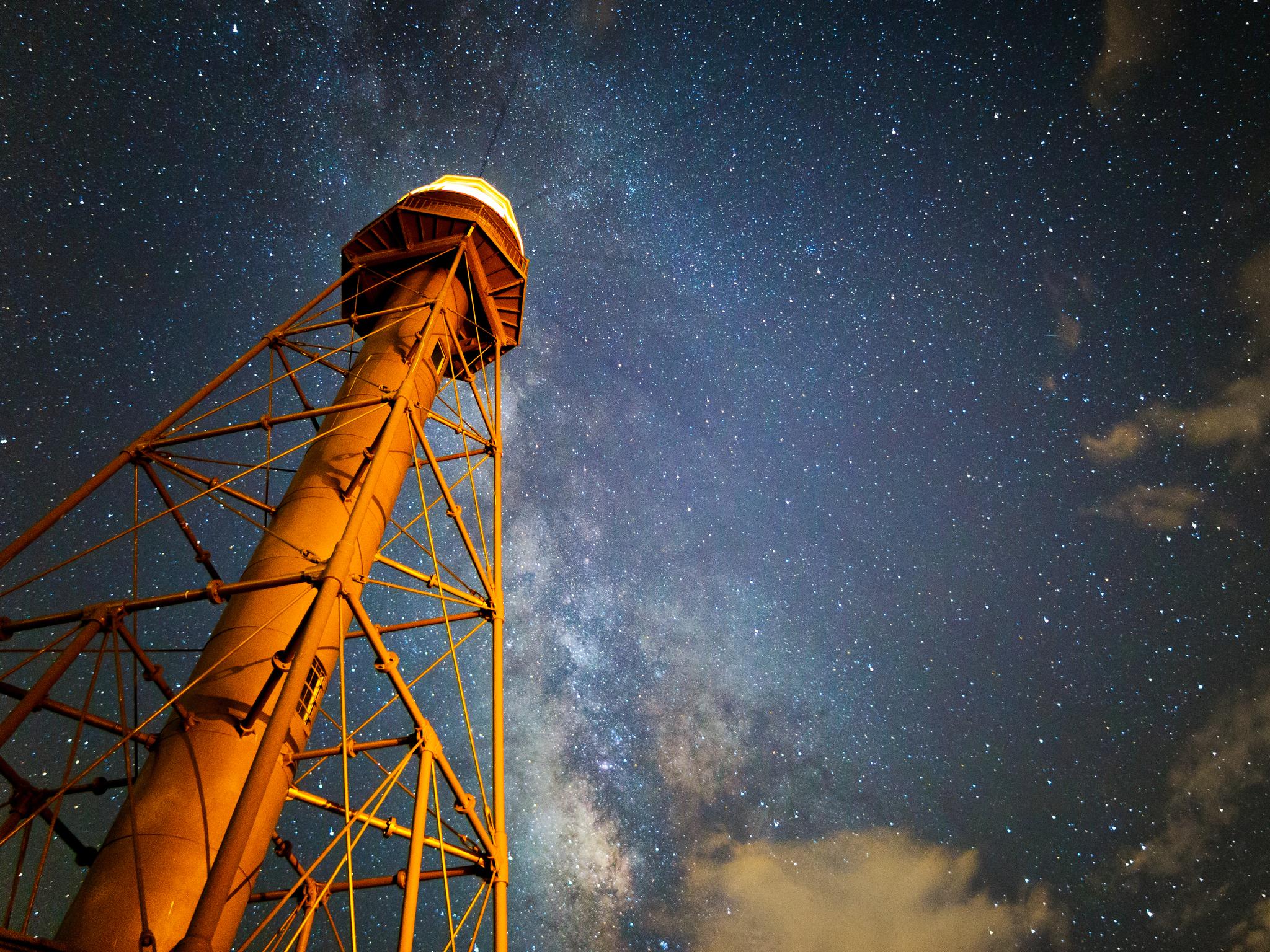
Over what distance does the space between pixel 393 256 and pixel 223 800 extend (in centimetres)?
758

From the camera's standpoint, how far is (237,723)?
6.02 meters

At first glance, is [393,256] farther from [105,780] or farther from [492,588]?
[105,780]

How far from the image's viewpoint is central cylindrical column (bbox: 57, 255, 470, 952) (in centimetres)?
506

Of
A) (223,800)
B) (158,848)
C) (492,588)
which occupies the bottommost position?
(158,848)

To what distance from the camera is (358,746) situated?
22.8ft

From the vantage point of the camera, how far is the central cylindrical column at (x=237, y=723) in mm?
5062

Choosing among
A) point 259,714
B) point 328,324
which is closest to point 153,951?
point 259,714

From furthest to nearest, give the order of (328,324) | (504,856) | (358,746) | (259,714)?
(328,324) < (358,746) < (504,856) < (259,714)

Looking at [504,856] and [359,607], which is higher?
[359,607]

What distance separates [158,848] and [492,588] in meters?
3.81

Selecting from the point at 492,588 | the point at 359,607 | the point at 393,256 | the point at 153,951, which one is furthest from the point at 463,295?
the point at 153,951

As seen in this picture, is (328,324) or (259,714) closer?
(259,714)

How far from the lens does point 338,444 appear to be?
829 cm

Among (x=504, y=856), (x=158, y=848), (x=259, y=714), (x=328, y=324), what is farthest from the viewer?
(x=328, y=324)
